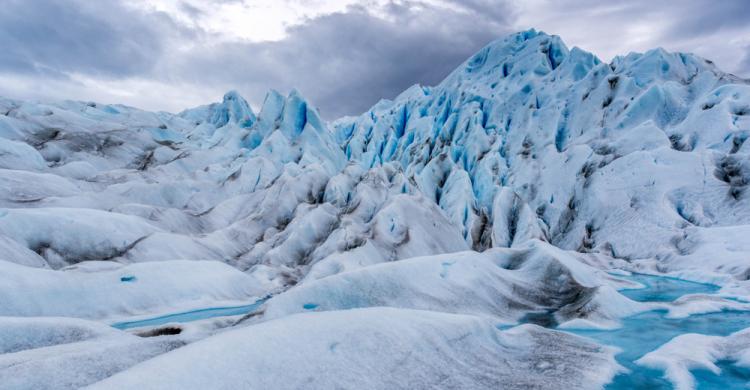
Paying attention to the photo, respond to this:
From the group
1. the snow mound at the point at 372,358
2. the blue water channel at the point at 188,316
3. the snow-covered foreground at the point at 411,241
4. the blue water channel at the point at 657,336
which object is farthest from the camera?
the blue water channel at the point at 188,316

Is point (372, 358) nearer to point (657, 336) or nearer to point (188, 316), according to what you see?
point (657, 336)

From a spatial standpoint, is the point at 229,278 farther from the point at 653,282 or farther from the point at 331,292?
the point at 653,282

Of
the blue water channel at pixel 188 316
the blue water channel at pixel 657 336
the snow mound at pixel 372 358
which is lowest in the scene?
the blue water channel at pixel 188 316

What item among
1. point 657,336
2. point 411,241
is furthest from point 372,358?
point 411,241

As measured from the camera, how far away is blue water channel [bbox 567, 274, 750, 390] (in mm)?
8602

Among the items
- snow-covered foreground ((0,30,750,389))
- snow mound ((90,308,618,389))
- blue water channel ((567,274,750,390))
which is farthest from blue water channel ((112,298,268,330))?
blue water channel ((567,274,750,390))

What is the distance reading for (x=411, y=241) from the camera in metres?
29.0

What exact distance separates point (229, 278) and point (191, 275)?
2.06m

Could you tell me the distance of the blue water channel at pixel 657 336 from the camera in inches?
339

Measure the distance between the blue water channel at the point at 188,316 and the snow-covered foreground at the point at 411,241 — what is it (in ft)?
0.46

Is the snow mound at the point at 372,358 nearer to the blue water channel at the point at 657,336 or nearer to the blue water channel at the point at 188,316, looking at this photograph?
the blue water channel at the point at 657,336

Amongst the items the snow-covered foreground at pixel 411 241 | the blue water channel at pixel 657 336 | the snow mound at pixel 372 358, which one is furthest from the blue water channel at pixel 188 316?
the blue water channel at pixel 657 336

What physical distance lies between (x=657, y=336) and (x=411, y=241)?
17.5 metres

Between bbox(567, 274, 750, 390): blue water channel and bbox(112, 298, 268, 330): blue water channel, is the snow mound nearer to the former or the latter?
bbox(567, 274, 750, 390): blue water channel
